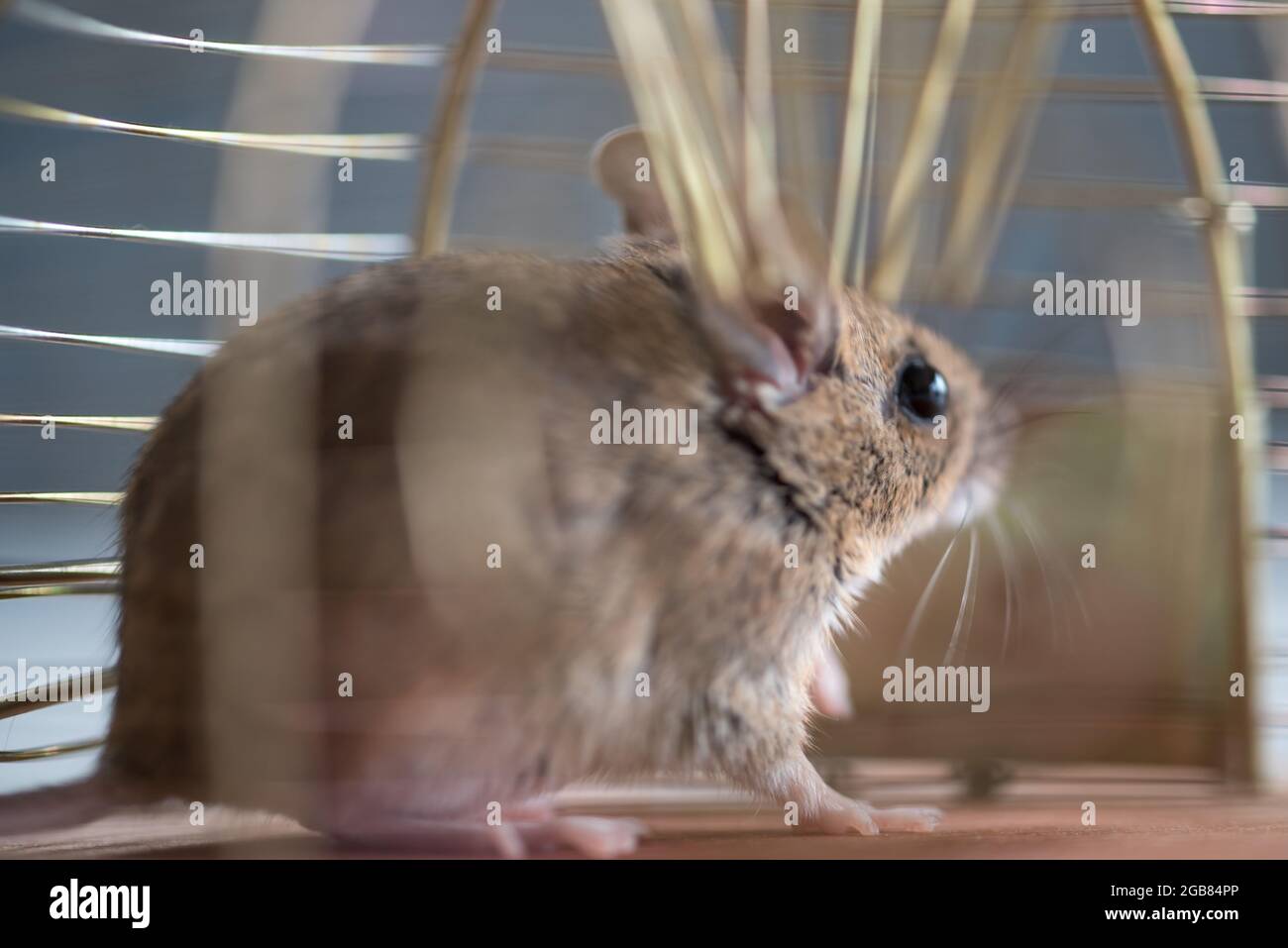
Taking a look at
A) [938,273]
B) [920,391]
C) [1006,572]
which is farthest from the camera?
[1006,572]

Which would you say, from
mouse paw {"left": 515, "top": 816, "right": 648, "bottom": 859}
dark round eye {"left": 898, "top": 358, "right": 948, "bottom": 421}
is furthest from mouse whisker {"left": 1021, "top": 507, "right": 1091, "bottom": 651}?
mouse paw {"left": 515, "top": 816, "right": 648, "bottom": 859}

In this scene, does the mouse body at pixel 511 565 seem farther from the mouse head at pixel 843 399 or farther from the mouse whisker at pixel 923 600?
the mouse whisker at pixel 923 600

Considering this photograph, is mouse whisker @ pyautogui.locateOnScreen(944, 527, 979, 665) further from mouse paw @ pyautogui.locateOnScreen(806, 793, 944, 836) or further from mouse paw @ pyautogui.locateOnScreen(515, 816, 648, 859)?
mouse paw @ pyautogui.locateOnScreen(515, 816, 648, 859)

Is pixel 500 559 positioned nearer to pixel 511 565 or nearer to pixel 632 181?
pixel 511 565

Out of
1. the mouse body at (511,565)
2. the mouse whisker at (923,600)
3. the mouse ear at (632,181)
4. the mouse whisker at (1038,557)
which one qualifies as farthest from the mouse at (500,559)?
the mouse whisker at (1038,557)

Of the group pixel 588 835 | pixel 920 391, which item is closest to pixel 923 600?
pixel 920 391

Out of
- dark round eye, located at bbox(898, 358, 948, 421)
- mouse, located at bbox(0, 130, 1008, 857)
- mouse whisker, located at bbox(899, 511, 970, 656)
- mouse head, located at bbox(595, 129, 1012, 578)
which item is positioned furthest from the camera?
mouse whisker, located at bbox(899, 511, 970, 656)

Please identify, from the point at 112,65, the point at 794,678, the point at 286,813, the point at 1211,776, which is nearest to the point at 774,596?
the point at 794,678
